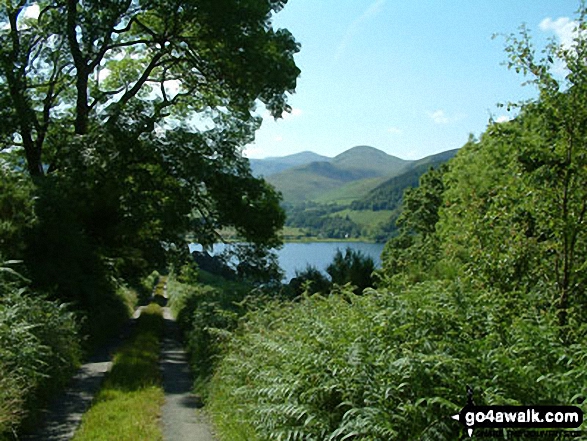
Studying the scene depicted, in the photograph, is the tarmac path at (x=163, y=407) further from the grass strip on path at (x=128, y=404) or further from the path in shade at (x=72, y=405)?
the grass strip on path at (x=128, y=404)

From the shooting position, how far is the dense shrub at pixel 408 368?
186 inches

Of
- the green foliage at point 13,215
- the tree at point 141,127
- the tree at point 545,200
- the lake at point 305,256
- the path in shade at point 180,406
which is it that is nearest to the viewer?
the tree at point 545,200

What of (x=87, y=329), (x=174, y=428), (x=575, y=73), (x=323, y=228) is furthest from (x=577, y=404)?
(x=323, y=228)

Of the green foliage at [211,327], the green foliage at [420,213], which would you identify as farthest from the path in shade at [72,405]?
the green foliage at [420,213]

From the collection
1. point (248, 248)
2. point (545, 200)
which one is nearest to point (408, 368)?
point (545, 200)

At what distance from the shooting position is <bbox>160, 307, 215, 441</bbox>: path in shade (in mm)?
8578

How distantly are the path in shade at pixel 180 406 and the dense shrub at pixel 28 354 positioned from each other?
2067 millimetres

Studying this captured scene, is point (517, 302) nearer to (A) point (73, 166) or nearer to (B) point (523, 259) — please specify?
(B) point (523, 259)

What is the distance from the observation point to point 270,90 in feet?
72.3

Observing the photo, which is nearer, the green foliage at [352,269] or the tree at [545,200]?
the tree at [545,200]

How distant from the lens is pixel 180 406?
10703mm

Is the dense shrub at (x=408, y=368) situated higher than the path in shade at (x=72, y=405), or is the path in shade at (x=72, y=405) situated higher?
the dense shrub at (x=408, y=368)

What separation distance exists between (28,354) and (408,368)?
264 inches

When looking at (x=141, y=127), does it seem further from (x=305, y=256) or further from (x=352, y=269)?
(x=305, y=256)
